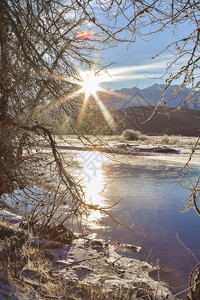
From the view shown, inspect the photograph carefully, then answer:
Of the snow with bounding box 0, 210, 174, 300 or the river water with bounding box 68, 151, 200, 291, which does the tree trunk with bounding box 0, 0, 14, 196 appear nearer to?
the river water with bounding box 68, 151, 200, 291

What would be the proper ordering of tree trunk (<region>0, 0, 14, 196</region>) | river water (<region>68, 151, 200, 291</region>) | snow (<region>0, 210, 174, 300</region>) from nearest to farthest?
tree trunk (<region>0, 0, 14, 196</region>) → snow (<region>0, 210, 174, 300</region>) → river water (<region>68, 151, 200, 291</region>)

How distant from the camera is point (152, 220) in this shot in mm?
8336

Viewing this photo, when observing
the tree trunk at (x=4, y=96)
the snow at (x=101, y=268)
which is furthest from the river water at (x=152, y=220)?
the tree trunk at (x=4, y=96)

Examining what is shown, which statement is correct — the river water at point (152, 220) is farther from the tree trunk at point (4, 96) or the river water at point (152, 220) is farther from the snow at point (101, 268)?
the tree trunk at point (4, 96)

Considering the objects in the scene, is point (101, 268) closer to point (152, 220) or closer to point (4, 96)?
point (4, 96)

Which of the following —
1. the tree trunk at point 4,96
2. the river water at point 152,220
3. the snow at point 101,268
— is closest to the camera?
the tree trunk at point 4,96

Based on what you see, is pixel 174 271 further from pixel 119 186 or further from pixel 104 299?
pixel 119 186

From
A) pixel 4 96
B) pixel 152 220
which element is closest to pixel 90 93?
pixel 4 96

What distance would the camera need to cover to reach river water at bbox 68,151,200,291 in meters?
5.70

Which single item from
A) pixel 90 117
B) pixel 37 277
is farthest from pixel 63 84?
pixel 37 277

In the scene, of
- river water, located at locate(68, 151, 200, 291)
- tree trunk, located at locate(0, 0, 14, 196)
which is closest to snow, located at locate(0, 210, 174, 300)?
river water, located at locate(68, 151, 200, 291)

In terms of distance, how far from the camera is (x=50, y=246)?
19.5 feet

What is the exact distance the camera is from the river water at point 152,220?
570 centimetres

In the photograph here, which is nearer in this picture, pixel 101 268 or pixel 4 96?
pixel 4 96
